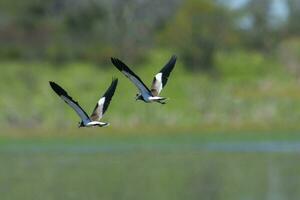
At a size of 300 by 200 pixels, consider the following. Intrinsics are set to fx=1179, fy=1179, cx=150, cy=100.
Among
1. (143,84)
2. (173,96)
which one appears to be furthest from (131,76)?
(173,96)

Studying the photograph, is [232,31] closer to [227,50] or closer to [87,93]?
[227,50]

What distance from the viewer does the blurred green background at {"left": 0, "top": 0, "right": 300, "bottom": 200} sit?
25.1 metres

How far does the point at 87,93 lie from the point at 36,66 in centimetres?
482

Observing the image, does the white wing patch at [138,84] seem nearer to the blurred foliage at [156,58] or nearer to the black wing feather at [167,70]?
the black wing feather at [167,70]

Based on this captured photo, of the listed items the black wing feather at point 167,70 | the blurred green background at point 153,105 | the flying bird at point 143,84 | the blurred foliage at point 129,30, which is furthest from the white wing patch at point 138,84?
the blurred foliage at point 129,30

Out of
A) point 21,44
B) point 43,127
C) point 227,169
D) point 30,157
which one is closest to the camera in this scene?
point 227,169

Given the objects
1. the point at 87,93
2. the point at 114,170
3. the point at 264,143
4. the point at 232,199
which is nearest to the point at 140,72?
the point at 87,93

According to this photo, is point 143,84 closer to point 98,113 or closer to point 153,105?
point 98,113

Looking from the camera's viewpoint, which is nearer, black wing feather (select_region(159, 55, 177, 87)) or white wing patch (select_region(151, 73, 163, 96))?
white wing patch (select_region(151, 73, 163, 96))

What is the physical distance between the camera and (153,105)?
122 feet

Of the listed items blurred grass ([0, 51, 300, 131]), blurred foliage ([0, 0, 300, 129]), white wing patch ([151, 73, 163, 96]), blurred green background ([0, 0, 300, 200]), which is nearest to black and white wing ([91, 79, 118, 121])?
white wing patch ([151, 73, 163, 96])

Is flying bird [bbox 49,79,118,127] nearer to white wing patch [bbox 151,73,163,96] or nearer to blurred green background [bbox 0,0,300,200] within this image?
white wing patch [bbox 151,73,163,96]

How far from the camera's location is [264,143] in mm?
33531

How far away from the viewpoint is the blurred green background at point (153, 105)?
82.3 ft
